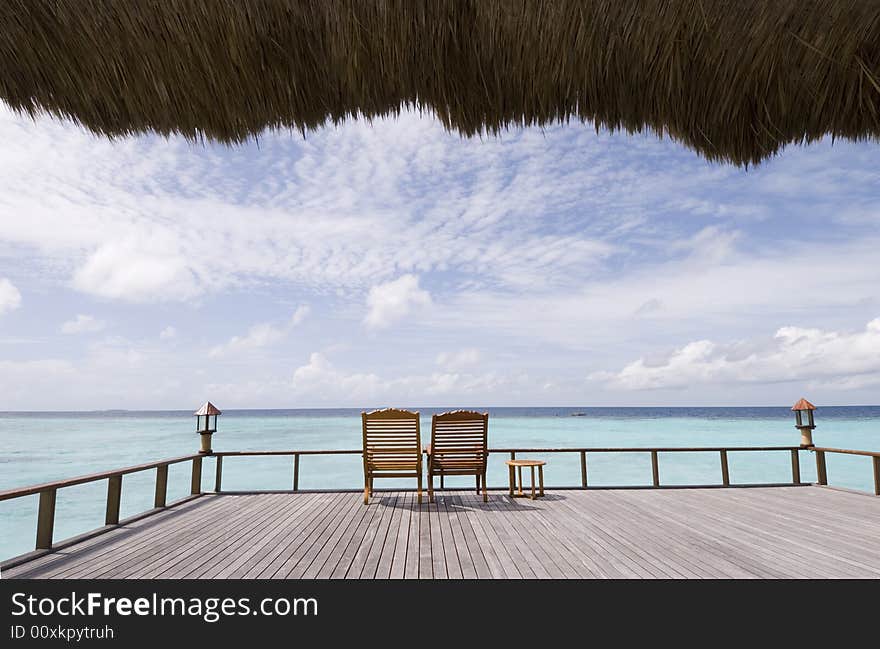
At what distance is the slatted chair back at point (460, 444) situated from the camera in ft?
17.6

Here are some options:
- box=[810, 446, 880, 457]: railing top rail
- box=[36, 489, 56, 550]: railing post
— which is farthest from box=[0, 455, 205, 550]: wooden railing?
box=[810, 446, 880, 457]: railing top rail

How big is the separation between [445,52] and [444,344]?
42.9 m

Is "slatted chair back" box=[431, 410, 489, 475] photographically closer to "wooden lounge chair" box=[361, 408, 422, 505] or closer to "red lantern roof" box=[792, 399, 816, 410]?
"wooden lounge chair" box=[361, 408, 422, 505]

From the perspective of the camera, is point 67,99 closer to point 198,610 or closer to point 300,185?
point 198,610

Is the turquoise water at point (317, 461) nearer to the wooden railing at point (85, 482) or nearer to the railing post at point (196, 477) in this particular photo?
the railing post at point (196, 477)

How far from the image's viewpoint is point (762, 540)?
3.85 metres

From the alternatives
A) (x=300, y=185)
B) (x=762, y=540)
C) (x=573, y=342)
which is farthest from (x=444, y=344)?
(x=762, y=540)

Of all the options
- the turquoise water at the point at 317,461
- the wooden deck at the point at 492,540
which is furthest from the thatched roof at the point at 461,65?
the turquoise water at the point at 317,461

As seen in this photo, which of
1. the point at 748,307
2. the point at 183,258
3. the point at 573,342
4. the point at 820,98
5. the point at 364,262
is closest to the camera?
the point at 820,98

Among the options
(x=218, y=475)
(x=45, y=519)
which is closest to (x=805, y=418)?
(x=218, y=475)

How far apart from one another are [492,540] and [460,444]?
5.37 feet

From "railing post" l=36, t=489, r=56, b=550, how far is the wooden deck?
0.18 metres

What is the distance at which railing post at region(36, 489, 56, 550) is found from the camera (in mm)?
3488

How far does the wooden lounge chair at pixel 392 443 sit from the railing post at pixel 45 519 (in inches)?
101
